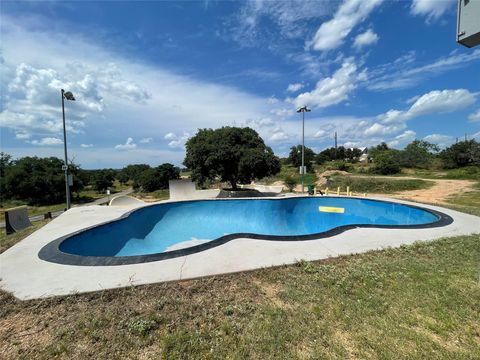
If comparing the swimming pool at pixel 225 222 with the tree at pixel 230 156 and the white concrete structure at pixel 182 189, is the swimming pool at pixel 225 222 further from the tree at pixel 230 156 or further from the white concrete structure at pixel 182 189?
the white concrete structure at pixel 182 189

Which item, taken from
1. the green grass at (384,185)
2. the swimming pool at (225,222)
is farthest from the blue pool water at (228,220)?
the green grass at (384,185)

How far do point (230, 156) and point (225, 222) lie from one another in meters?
6.47

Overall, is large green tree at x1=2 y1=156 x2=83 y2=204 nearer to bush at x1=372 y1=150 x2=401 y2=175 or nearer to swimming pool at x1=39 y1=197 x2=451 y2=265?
swimming pool at x1=39 y1=197 x2=451 y2=265

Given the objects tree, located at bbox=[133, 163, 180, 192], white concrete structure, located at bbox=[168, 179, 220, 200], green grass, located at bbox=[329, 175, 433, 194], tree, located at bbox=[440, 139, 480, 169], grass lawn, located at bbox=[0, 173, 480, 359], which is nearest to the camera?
grass lawn, located at bbox=[0, 173, 480, 359]

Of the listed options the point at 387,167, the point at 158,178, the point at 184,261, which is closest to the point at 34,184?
the point at 158,178

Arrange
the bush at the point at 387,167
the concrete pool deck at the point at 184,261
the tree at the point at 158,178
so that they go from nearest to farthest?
the concrete pool deck at the point at 184,261 < the bush at the point at 387,167 < the tree at the point at 158,178

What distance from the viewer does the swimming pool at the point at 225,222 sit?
641 cm

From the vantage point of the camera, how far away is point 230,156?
16.0 m

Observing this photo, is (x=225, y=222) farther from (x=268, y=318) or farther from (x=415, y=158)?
(x=415, y=158)

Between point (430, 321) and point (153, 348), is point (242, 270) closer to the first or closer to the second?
point (153, 348)

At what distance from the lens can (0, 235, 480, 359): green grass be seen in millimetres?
2164

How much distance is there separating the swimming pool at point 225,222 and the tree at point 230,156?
4.04 metres

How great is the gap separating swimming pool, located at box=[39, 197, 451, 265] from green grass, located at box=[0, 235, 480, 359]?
6.01 feet

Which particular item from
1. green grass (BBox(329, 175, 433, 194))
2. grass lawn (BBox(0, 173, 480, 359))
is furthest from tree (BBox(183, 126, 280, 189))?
grass lawn (BBox(0, 173, 480, 359))
